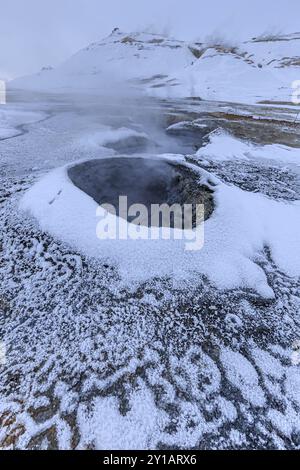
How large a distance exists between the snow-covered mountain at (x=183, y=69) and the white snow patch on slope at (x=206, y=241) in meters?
34.0

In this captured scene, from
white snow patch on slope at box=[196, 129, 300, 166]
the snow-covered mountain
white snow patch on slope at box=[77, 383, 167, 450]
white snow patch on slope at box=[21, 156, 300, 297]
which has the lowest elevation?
white snow patch on slope at box=[77, 383, 167, 450]

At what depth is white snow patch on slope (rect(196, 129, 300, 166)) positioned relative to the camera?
10.9 metres

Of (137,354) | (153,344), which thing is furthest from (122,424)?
(153,344)

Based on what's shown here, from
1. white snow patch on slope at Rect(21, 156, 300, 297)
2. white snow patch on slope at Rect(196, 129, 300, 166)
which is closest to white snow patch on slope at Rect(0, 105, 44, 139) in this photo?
white snow patch on slope at Rect(21, 156, 300, 297)

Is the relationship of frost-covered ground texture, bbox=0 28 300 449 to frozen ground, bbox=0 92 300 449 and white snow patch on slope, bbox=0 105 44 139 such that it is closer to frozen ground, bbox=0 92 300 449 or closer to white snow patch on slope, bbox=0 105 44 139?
frozen ground, bbox=0 92 300 449

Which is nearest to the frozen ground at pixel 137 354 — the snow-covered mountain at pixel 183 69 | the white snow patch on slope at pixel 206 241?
the white snow patch on slope at pixel 206 241

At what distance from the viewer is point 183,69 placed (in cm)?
6319

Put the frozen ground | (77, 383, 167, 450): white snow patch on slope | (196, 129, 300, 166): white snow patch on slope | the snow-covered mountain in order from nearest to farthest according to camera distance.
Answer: (77, 383, 167, 450): white snow patch on slope < the frozen ground < (196, 129, 300, 166): white snow patch on slope < the snow-covered mountain

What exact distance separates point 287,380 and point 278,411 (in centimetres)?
43

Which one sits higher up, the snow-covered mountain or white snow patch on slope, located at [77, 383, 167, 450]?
the snow-covered mountain

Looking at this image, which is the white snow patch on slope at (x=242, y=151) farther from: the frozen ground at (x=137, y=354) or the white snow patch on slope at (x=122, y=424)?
the white snow patch on slope at (x=122, y=424)

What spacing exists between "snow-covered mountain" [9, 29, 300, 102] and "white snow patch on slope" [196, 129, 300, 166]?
25435mm

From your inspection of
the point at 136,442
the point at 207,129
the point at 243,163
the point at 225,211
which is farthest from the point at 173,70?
the point at 136,442

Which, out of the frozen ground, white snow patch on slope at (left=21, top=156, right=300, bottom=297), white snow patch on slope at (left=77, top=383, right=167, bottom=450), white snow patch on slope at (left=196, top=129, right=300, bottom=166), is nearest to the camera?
white snow patch on slope at (left=77, top=383, right=167, bottom=450)
